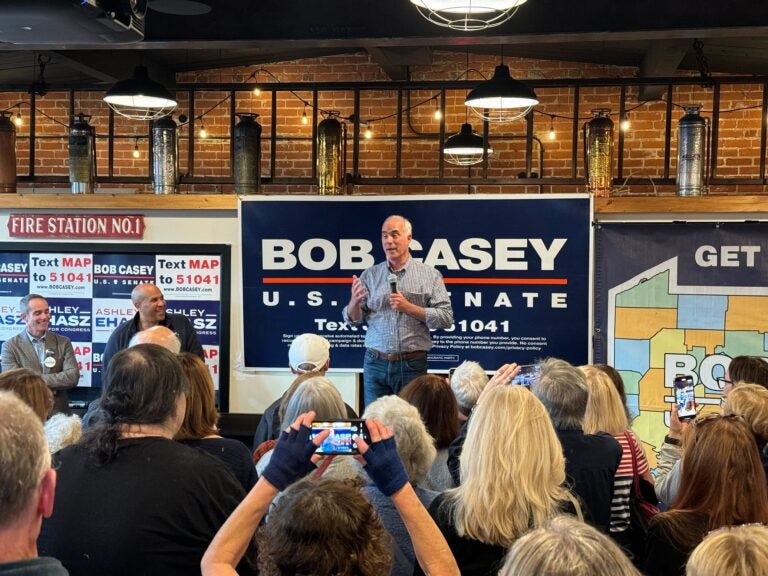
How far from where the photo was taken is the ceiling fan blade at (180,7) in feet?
14.3

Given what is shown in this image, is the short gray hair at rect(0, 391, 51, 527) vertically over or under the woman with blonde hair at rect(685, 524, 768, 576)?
over

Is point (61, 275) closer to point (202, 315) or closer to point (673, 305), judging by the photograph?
point (202, 315)

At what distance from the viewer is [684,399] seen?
3.16 metres

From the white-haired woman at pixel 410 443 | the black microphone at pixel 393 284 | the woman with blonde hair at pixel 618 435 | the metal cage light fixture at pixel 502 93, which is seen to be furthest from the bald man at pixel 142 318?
the white-haired woman at pixel 410 443

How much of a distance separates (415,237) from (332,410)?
305 centimetres

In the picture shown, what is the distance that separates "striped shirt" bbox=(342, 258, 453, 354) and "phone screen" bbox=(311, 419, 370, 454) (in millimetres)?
2960

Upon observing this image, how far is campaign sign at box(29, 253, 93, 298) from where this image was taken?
577cm

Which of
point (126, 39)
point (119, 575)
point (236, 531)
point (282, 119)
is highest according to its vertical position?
point (282, 119)

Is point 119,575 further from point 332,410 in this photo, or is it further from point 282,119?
point 282,119

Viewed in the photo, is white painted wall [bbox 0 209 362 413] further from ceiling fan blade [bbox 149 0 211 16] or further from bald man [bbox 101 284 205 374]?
ceiling fan blade [bbox 149 0 211 16]

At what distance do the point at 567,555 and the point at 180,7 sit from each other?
12.8 ft

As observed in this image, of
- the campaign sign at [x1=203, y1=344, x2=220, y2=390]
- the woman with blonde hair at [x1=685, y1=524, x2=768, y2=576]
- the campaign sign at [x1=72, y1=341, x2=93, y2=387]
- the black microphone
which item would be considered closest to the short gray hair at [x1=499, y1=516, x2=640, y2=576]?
the woman with blonde hair at [x1=685, y1=524, x2=768, y2=576]

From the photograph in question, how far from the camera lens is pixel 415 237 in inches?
216

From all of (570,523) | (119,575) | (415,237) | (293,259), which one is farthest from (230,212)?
(570,523)
